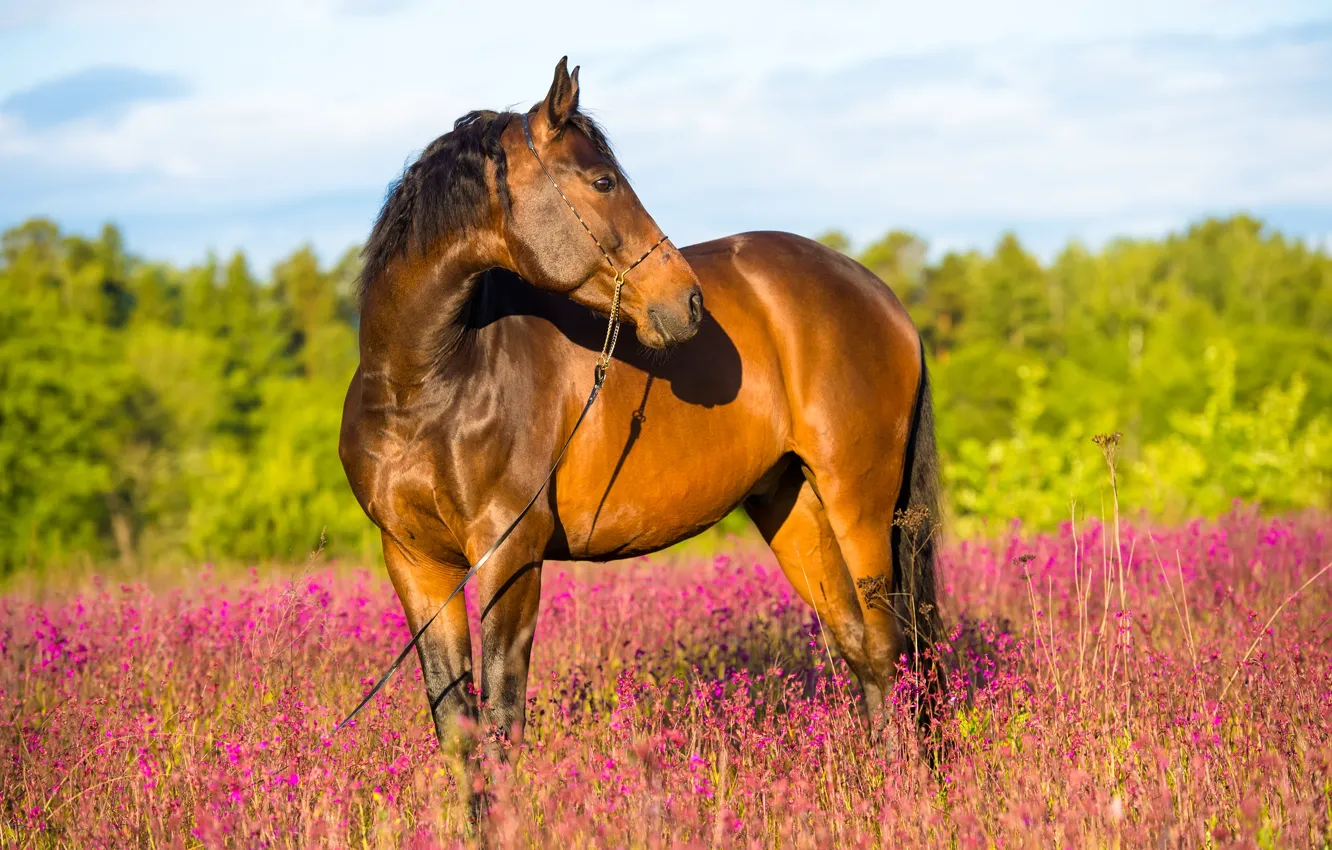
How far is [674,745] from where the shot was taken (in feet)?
12.6

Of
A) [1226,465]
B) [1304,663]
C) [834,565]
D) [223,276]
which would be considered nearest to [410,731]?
[834,565]

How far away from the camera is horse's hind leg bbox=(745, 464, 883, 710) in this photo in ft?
17.4

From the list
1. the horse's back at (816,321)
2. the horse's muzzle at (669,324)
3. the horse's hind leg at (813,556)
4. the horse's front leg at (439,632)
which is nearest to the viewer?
the horse's muzzle at (669,324)

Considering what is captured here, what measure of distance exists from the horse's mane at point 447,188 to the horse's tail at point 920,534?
7.40ft

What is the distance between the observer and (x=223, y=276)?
91.6m

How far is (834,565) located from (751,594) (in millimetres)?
2120

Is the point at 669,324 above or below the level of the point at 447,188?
below

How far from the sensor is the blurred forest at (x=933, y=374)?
18.3 m

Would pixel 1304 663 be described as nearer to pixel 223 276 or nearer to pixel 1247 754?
pixel 1247 754

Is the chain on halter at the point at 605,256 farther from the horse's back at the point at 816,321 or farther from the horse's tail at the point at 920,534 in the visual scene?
the horse's tail at the point at 920,534

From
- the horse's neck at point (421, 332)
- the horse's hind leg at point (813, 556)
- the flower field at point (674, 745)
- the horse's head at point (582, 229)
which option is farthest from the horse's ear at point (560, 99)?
the horse's hind leg at point (813, 556)

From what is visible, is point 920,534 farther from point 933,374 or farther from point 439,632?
point 933,374

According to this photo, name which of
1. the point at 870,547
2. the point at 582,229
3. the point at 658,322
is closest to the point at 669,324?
the point at 658,322

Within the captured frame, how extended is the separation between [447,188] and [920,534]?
2.79m
